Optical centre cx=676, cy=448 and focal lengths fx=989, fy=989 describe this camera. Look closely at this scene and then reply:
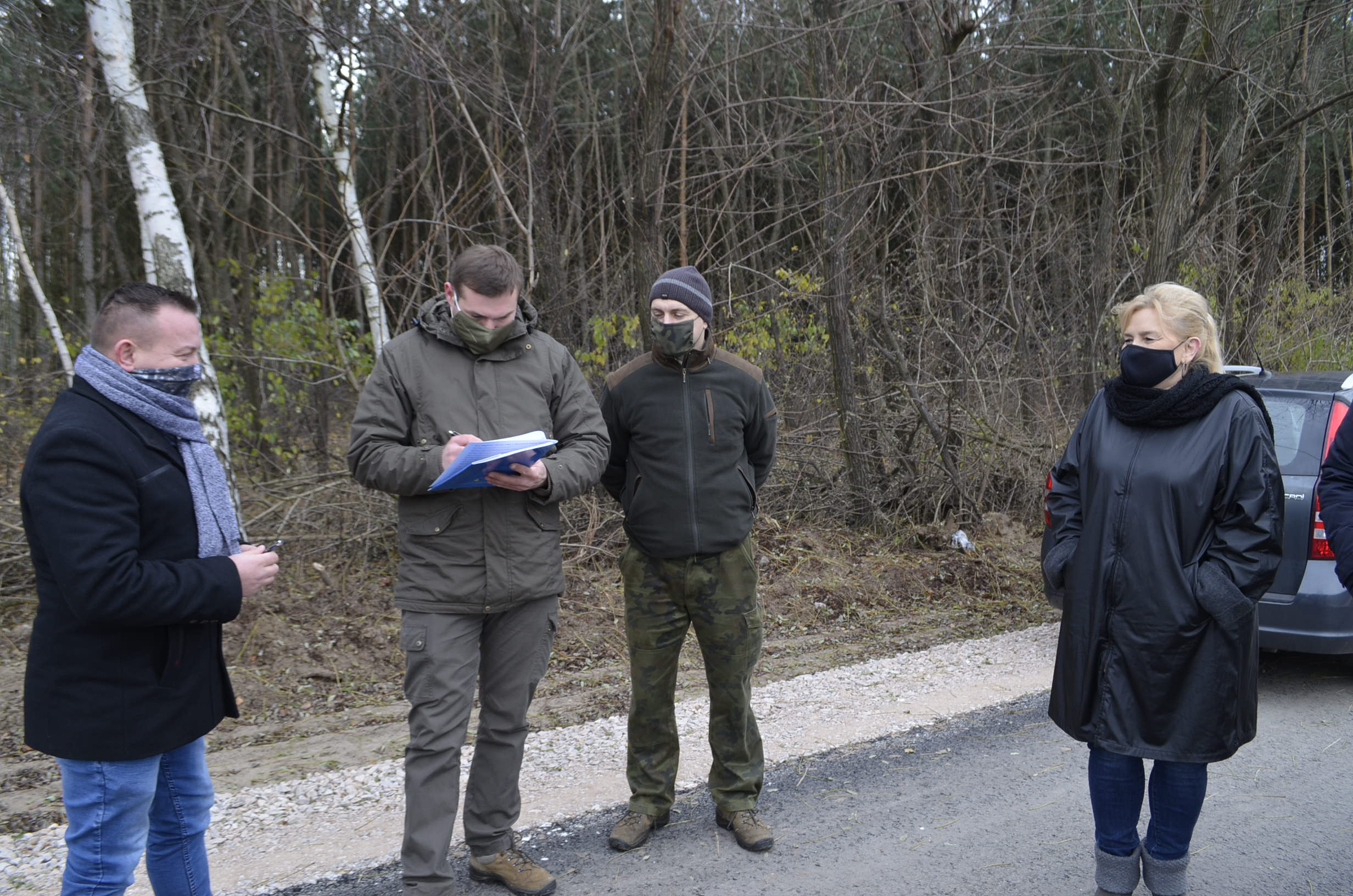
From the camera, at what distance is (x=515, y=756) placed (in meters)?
3.48

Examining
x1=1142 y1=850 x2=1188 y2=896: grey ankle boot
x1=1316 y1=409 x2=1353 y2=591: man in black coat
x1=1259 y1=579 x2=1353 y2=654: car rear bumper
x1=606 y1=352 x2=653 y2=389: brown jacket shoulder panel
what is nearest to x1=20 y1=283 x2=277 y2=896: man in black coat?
x1=606 y1=352 x2=653 y2=389: brown jacket shoulder panel

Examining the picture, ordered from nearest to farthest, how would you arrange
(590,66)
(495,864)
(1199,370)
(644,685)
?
(1199,370) → (495,864) → (644,685) → (590,66)

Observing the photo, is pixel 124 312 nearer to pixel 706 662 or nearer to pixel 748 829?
pixel 706 662

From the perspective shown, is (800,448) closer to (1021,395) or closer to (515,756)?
(1021,395)

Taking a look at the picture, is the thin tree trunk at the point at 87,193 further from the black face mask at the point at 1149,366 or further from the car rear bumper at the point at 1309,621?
the car rear bumper at the point at 1309,621

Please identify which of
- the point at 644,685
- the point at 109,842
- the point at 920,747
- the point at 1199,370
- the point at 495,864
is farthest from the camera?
the point at 920,747

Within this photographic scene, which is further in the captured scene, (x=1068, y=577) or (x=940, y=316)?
(x=940, y=316)

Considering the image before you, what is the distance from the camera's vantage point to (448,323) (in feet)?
11.2

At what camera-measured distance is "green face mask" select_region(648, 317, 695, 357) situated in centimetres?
367

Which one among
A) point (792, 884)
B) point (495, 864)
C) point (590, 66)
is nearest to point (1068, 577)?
point (792, 884)

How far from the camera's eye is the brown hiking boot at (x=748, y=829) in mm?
3717

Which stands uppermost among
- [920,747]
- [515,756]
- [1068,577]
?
[1068,577]

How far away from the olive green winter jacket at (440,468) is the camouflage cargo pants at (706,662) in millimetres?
474

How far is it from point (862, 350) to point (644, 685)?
6.43 m
